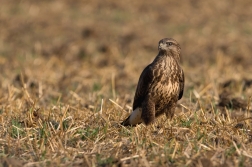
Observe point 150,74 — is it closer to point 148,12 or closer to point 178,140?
point 178,140

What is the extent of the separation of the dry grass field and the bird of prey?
0.20 meters

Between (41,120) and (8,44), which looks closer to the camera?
(41,120)

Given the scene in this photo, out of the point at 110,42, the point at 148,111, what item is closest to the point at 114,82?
the point at 148,111

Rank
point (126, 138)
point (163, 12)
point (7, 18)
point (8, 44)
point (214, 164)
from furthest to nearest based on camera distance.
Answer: point (163, 12), point (7, 18), point (8, 44), point (126, 138), point (214, 164)

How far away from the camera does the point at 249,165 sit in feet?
17.9

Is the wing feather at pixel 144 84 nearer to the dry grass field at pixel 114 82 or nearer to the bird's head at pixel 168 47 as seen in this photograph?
the bird's head at pixel 168 47

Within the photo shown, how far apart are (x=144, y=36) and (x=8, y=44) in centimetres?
385

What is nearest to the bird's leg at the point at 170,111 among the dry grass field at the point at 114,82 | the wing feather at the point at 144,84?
the dry grass field at the point at 114,82

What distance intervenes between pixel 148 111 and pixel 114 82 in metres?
4.56

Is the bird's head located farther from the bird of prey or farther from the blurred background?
the blurred background

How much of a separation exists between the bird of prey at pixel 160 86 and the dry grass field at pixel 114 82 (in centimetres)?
20

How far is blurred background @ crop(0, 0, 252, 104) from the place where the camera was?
11.7 metres

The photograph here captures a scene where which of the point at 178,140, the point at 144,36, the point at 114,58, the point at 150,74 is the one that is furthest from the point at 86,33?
the point at 178,140

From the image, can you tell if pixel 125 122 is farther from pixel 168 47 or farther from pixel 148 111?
pixel 168 47
